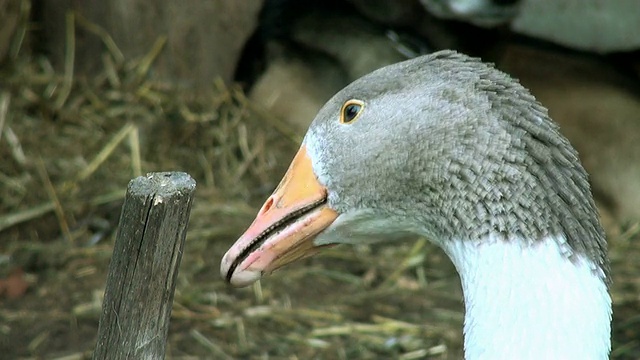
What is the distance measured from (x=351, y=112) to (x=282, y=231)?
407mm

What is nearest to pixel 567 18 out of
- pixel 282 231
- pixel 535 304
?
pixel 282 231

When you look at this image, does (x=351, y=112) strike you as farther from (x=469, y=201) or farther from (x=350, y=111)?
(x=469, y=201)

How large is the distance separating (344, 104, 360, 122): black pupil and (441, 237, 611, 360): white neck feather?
→ 0.59 m

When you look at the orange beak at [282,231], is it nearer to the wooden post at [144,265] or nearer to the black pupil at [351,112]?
the black pupil at [351,112]

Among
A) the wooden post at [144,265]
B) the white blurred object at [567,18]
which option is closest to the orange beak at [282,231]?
the wooden post at [144,265]

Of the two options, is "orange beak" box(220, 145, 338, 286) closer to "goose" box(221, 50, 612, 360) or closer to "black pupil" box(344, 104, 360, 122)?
"goose" box(221, 50, 612, 360)

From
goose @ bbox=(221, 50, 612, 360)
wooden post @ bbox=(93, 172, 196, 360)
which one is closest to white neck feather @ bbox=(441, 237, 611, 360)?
goose @ bbox=(221, 50, 612, 360)

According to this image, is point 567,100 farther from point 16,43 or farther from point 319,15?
point 16,43

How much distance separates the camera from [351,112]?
3027 mm

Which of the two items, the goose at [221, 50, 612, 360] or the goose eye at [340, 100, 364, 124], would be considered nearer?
the goose at [221, 50, 612, 360]

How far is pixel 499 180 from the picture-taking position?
265 centimetres

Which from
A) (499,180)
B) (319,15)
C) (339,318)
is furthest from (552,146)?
(319,15)

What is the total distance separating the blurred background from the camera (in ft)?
16.4

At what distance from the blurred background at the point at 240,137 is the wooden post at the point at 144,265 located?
7.26 feet
